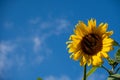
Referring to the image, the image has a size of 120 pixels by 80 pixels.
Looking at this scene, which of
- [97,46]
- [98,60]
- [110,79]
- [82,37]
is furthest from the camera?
[82,37]

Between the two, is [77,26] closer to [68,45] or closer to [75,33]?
[75,33]

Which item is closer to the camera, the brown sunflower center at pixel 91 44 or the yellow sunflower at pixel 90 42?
the yellow sunflower at pixel 90 42

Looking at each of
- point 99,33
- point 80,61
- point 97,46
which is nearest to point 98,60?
point 80,61

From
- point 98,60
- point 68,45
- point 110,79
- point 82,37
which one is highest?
point 82,37

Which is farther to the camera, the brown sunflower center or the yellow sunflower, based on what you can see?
the brown sunflower center
